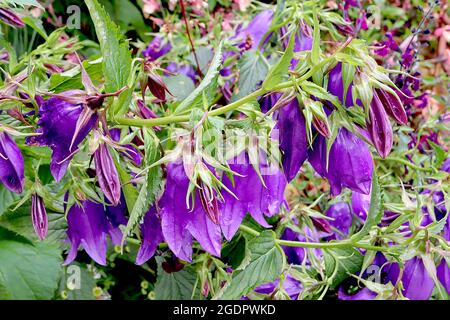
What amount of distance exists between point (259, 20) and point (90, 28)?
28.2 inches

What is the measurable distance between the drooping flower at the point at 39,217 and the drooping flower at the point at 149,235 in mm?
107

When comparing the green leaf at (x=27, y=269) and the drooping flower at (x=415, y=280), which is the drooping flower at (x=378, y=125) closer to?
the drooping flower at (x=415, y=280)

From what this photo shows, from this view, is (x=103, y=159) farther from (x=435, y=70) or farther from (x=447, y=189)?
(x=435, y=70)

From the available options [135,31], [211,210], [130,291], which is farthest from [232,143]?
[135,31]

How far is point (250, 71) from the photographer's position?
1019 mm

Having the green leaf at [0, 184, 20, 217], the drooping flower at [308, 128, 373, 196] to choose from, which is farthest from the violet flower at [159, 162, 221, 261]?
the green leaf at [0, 184, 20, 217]

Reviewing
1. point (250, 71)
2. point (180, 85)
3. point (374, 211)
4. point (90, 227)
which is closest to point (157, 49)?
point (180, 85)

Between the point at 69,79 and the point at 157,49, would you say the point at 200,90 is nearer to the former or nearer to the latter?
the point at 69,79

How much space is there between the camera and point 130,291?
136cm

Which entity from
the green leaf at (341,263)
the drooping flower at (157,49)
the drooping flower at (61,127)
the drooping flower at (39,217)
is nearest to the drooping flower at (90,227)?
the drooping flower at (39,217)

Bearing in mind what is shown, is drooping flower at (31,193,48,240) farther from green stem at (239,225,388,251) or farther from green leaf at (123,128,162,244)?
green stem at (239,225,388,251)

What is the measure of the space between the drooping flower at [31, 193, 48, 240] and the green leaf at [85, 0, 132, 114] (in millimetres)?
170

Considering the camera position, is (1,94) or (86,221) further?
(86,221)

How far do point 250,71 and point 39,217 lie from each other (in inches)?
17.3
